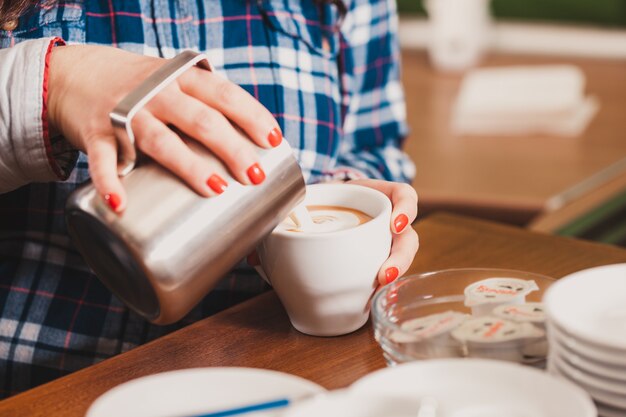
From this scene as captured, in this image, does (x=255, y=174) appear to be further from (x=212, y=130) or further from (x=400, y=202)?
(x=400, y=202)

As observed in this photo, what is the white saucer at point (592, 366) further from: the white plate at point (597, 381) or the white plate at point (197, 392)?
the white plate at point (197, 392)

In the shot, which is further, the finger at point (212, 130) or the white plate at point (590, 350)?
the finger at point (212, 130)

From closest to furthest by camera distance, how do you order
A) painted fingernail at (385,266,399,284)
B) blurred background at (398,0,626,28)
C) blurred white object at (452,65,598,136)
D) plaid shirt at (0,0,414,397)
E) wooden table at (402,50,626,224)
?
painted fingernail at (385,266,399,284)
plaid shirt at (0,0,414,397)
wooden table at (402,50,626,224)
blurred white object at (452,65,598,136)
blurred background at (398,0,626,28)

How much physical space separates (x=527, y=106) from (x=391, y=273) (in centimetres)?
116

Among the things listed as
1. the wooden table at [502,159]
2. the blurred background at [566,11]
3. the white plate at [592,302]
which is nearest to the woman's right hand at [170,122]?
the white plate at [592,302]

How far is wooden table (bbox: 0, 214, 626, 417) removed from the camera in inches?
25.6

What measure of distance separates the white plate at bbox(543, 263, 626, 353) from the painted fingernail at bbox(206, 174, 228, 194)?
0.23m

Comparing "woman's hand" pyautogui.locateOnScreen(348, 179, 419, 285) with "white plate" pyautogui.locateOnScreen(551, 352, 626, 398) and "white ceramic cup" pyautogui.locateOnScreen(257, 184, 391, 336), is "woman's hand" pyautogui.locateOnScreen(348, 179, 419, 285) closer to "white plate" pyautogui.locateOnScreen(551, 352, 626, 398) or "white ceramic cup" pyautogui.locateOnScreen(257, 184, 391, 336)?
"white ceramic cup" pyautogui.locateOnScreen(257, 184, 391, 336)

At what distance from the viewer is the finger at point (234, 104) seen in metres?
0.63

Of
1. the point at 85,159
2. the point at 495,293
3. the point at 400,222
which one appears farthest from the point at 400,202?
the point at 85,159

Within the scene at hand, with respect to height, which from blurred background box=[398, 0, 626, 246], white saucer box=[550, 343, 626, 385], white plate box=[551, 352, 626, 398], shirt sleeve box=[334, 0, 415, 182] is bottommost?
blurred background box=[398, 0, 626, 246]

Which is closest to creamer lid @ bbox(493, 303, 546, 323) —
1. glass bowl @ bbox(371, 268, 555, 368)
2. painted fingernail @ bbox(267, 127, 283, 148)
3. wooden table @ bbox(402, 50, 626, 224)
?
glass bowl @ bbox(371, 268, 555, 368)

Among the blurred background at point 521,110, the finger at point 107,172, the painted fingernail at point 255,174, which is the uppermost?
the finger at point 107,172

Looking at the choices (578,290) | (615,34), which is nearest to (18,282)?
(578,290)
